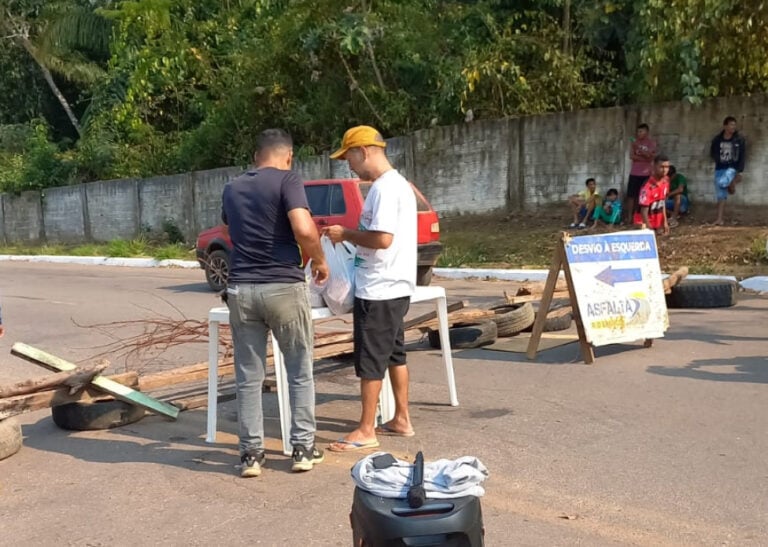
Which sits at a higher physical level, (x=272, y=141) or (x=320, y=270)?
(x=272, y=141)

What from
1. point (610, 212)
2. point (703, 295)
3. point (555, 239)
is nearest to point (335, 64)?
point (555, 239)

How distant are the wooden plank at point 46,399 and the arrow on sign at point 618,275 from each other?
13.7ft

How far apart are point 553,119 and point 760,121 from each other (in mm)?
4175

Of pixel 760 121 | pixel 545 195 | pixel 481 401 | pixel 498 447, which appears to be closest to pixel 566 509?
pixel 498 447

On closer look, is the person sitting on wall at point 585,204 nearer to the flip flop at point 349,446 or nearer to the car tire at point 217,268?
the car tire at point 217,268

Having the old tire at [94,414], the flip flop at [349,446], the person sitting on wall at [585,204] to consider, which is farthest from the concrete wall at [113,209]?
the flip flop at [349,446]

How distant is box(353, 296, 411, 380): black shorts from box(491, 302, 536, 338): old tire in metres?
3.55

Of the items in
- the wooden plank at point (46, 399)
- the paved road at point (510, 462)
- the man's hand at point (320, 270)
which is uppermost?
the man's hand at point (320, 270)

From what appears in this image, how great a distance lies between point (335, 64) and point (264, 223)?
18992 millimetres

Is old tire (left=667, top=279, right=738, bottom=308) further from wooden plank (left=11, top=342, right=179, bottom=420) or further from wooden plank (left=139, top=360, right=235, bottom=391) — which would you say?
wooden plank (left=11, top=342, right=179, bottom=420)

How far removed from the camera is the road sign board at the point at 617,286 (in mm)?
7445

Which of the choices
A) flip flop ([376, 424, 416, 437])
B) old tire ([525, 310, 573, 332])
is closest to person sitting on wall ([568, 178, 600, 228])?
old tire ([525, 310, 573, 332])

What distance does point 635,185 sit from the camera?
645 inches

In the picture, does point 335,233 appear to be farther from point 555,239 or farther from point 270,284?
point 555,239
